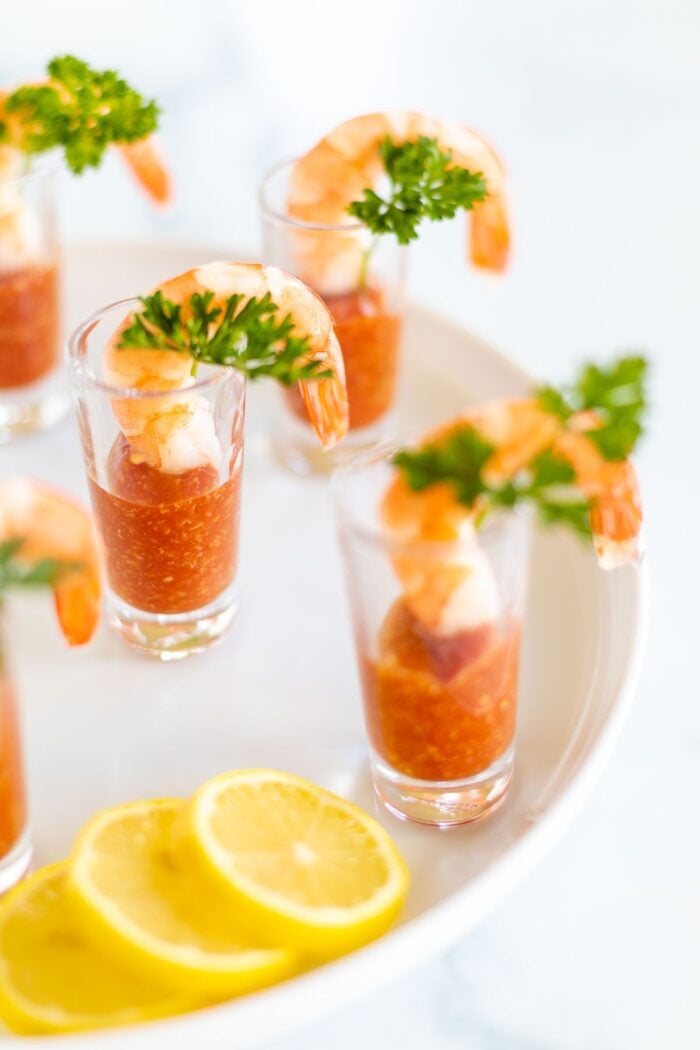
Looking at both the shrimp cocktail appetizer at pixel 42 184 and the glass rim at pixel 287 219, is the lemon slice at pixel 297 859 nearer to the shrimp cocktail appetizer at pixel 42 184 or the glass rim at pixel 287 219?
the glass rim at pixel 287 219

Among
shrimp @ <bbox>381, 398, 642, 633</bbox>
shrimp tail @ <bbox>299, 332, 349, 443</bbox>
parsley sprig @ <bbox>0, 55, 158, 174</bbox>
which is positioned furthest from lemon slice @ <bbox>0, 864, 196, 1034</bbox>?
parsley sprig @ <bbox>0, 55, 158, 174</bbox>

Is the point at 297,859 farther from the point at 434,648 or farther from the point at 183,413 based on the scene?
the point at 183,413

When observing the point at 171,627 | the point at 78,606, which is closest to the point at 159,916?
the point at 78,606

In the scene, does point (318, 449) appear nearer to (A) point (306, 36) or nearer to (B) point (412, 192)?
(B) point (412, 192)

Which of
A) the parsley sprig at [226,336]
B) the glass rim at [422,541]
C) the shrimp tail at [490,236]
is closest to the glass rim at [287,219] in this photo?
the shrimp tail at [490,236]

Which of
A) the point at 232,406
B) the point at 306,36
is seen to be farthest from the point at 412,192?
the point at 306,36

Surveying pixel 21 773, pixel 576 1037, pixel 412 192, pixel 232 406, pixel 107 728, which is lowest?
pixel 576 1037
